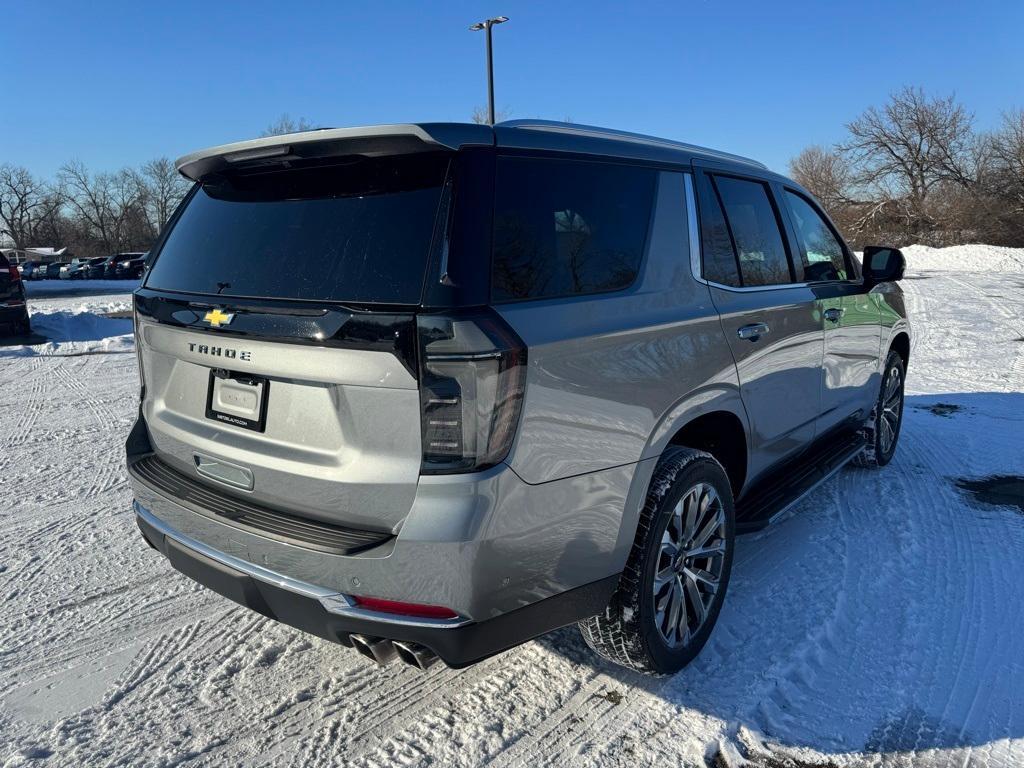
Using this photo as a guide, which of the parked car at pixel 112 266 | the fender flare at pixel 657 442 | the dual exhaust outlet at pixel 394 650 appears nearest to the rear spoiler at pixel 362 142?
the fender flare at pixel 657 442

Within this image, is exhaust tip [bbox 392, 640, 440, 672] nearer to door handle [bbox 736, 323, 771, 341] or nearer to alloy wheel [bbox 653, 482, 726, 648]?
alloy wheel [bbox 653, 482, 726, 648]

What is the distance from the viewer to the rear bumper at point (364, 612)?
2104 mm

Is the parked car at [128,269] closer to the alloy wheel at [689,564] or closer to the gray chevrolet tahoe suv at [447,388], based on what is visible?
the gray chevrolet tahoe suv at [447,388]

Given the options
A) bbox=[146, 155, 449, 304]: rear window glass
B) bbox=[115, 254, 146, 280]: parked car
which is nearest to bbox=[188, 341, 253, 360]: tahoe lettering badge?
bbox=[146, 155, 449, 304]: rear window glass

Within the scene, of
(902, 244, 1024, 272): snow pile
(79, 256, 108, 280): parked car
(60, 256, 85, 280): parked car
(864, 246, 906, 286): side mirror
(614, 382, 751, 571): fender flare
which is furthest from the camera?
(60, 256, 85, 280): parked car

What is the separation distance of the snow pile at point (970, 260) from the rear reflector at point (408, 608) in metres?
28.0

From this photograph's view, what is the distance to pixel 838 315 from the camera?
13.6 ft

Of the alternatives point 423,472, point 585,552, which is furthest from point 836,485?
point 423,472

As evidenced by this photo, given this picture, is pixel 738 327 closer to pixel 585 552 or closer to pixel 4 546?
pixel 585 552

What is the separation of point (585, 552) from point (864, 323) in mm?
3087

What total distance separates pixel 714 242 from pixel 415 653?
6.72ft

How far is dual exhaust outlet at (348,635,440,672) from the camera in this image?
2166 mm

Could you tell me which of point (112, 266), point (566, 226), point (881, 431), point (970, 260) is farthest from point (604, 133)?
point (112, 266)

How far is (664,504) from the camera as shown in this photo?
262 centimetres
